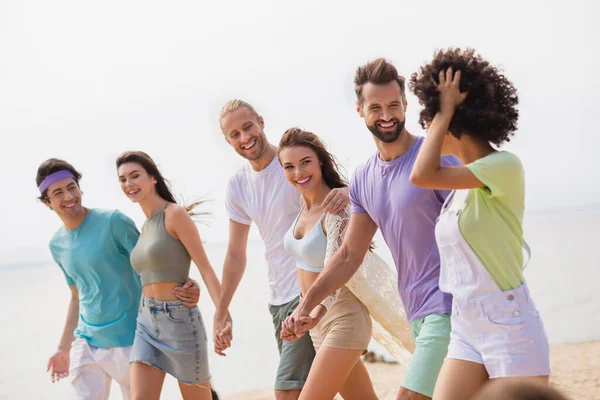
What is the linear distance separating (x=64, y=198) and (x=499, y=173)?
14.9 feet

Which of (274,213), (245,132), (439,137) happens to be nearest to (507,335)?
(439,137)

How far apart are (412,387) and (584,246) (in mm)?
36246

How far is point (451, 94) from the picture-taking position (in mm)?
3918

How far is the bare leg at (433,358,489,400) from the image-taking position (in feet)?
12.2

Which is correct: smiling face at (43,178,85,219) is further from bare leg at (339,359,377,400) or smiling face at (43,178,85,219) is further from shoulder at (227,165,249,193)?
bare leg at (339,359,377,400)

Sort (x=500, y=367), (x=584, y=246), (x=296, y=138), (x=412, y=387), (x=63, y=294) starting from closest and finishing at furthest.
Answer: (x=500, y=367) < (x=412, y=387) < (x=296, y=138) < (x=63, y=294) < (x=584, y=246)

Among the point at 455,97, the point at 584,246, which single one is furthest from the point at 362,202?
the point at 584,246

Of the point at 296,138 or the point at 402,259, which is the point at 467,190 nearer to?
the point at 402,259

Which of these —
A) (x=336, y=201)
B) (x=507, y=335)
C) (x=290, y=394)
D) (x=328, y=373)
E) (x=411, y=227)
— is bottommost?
(x=290, y=394)

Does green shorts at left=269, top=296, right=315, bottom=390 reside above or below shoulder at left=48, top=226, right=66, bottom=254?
below

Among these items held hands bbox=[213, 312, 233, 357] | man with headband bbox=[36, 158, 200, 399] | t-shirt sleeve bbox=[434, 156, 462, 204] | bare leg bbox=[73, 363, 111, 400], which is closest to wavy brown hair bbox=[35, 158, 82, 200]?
man with headband bbox=[36, 158, 200, 399]

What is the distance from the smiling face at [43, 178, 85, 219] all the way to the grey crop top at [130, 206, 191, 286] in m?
0.93

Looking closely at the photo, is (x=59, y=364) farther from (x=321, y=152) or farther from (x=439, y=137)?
(x=439, y=137)

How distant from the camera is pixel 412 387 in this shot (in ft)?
14.3
